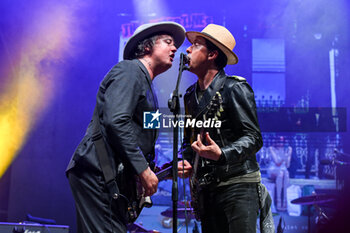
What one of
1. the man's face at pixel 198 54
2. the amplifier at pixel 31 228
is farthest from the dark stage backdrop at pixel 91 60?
the man's face at pixel 198 54

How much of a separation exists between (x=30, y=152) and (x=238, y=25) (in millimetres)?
4085

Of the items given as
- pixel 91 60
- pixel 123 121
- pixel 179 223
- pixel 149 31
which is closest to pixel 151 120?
pixel 123 121

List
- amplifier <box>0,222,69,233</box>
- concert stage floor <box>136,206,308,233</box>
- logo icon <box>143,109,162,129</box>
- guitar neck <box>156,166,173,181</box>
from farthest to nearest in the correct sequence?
concert stage floor <box>136,206,308,233</box> < amplifier <box>0,222,69,233</box> < guitar neck <box>156,166,173,181</box> < logo icon <box>143,109,162,129</box>

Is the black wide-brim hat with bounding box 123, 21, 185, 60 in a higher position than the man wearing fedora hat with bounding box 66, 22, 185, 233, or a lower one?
higher

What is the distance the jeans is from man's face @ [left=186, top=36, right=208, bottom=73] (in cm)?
93

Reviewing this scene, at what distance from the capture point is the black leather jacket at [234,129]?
2.15 m

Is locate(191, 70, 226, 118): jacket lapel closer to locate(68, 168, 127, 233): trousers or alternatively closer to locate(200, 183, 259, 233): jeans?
locate(200, 183, 259, 233): jeans

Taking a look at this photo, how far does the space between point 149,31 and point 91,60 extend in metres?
3.55

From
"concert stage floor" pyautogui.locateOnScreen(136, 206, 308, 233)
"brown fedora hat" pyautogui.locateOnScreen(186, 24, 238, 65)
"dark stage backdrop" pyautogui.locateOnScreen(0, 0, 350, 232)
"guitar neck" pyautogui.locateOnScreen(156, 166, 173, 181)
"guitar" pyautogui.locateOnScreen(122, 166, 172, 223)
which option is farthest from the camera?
"dark stage backdrop" pyautogui.locateOnScreen(0, 0, 350, 232)

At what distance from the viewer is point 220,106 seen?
2.32 m

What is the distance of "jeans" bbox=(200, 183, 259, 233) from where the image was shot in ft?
6.99

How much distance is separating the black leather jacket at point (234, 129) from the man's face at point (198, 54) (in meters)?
0.22

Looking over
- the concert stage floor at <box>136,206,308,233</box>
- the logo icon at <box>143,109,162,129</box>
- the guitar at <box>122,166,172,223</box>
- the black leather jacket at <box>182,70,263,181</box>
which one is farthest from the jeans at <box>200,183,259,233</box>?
the concert stage floor at <box>136,206,308,233</box>

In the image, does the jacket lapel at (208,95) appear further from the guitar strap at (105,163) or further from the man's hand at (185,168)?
the guitar strap at (105,163)
